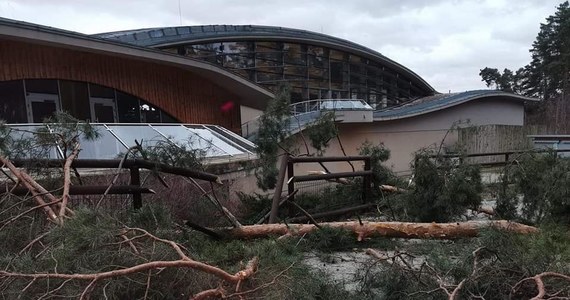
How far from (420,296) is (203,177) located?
2571 mm

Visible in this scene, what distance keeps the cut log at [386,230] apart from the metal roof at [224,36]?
594 inches

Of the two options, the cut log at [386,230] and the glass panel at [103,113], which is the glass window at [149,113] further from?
the cut log at [386,230]

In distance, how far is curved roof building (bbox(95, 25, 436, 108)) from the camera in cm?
2375

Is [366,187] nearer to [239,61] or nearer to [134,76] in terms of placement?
[134,76]

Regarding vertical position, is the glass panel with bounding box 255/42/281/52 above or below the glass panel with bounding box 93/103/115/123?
above

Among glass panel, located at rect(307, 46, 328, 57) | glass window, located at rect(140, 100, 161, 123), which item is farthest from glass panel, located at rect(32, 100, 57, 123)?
glass panel, located at rect(307, 46, 328, 57)

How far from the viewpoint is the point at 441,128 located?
25.8 m

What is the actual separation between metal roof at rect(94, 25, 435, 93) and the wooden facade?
4169 mm

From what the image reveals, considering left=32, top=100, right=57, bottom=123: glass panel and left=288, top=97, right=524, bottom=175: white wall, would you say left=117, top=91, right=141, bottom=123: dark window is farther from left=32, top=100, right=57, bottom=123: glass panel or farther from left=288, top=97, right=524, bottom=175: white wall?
left=288, top=97, right=524, bottom=175: white wall

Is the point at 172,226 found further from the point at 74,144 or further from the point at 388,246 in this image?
the point at 388,246

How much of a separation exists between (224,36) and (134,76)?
12951 mm

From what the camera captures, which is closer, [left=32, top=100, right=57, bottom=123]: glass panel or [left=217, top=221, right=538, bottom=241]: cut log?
[left=217, top=221, right=538, bottom=241]: cut log

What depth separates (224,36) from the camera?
84.4ft

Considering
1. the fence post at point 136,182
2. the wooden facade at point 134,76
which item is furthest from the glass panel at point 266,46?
the fence post at point 136,182
